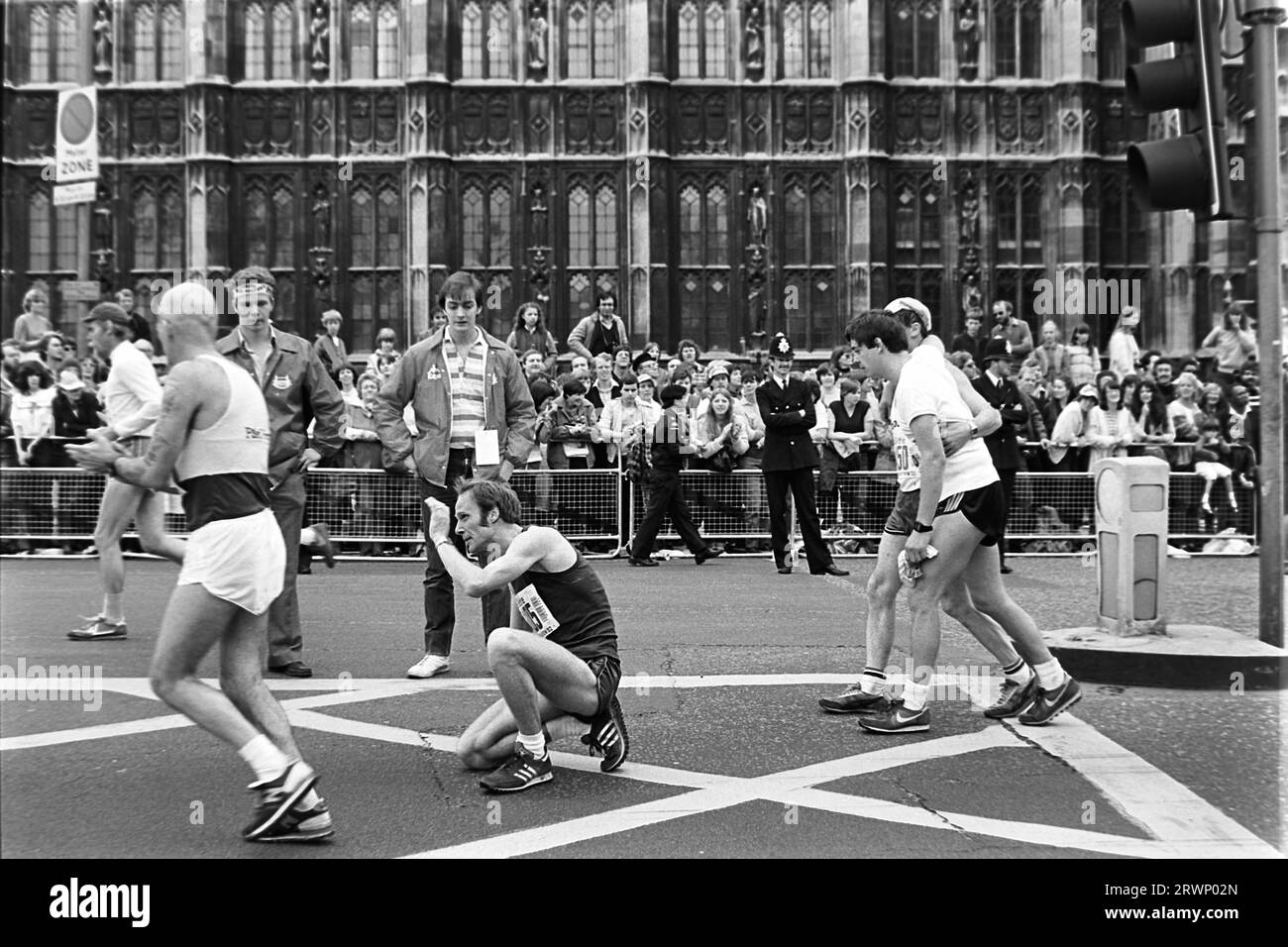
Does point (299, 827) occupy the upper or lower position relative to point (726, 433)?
lower

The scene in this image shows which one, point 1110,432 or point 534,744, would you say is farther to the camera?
point 1110,432

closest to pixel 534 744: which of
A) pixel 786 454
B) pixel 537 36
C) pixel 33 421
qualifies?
pixel 786 454

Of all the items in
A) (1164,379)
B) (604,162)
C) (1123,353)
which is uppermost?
(604,162)

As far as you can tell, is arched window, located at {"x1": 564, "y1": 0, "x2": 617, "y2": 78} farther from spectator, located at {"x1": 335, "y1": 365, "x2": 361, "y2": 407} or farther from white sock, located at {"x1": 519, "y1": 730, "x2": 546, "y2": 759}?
white sock, located at {"x1": 519, "y1": 730, "x2": 546, "y2": 759}

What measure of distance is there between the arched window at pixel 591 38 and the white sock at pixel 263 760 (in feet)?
95.5

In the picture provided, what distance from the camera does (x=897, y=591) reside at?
7316mm

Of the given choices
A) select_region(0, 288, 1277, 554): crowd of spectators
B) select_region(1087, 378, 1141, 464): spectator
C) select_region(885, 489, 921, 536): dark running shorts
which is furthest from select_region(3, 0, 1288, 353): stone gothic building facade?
select_region(885, 489, 921, 536): dark running shorts

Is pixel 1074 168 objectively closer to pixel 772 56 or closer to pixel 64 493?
pixel 772 56

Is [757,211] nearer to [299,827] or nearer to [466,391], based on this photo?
[466,391]

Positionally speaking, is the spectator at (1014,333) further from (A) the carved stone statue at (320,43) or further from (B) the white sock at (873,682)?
(A) the carved stone statue at (320,43)

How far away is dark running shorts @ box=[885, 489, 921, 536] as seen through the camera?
23.8ft

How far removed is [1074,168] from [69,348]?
2243 cm

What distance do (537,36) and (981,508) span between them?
27752mm

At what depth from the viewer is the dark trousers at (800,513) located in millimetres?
14305
